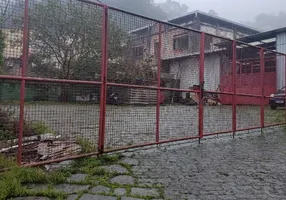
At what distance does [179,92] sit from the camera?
5.82 m

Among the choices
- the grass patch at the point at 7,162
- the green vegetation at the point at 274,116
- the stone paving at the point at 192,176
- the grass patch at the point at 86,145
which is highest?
the green vegetation at the point at 274,116

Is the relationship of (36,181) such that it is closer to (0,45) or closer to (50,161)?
(50,161)

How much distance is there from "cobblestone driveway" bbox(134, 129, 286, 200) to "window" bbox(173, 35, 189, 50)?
6.56ft

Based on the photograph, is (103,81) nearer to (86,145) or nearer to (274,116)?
(86,145)

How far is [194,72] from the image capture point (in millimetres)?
6035

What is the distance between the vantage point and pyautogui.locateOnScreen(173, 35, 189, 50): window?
18.6 ft

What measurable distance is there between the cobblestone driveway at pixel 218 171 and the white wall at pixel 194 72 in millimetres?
1339

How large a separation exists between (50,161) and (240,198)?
240 centimetres

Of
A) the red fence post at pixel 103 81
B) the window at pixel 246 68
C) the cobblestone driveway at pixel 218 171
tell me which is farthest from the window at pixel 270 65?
the red fence post at pixel 103 81

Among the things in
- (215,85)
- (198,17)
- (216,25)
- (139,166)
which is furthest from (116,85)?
(216,25)

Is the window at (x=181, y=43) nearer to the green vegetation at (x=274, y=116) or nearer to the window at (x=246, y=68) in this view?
the window at (x=246, y=68)

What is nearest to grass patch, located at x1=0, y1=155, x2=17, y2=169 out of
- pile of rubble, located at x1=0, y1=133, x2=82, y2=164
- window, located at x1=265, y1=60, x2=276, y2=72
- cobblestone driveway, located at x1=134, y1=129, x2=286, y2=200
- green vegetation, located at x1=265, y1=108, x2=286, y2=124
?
pile of rubble, located at x1=0, y1=133, x2=82, y2=164

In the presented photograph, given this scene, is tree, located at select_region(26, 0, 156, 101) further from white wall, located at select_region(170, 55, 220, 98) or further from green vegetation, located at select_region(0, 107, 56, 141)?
white wall, located at select_region(170, 55, 220, 98)

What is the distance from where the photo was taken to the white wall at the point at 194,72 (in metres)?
5.80
